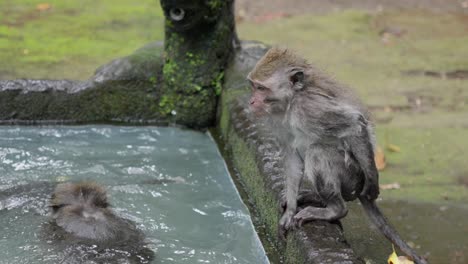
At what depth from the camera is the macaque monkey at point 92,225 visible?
4.98 meters

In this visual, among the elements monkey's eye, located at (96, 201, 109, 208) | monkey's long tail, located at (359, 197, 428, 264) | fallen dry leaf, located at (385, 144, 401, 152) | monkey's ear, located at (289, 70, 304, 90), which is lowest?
fallen dry leaf, located at (385, 144, 401, 152)

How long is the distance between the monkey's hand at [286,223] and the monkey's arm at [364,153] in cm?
48

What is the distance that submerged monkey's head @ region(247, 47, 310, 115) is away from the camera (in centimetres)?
480

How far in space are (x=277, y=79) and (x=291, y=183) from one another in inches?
24.5

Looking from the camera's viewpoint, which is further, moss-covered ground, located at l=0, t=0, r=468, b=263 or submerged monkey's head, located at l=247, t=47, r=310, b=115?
moss-covered ground, located at l=0, t=0, r=468, b=263

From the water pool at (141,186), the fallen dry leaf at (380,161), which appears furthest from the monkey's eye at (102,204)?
the fallen dry leaf at (380,161)

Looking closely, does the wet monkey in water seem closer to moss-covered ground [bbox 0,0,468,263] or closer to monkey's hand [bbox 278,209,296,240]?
monkey's hand [bbox 278,209,296,240]

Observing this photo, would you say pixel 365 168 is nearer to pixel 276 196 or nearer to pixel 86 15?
pixel 276 196

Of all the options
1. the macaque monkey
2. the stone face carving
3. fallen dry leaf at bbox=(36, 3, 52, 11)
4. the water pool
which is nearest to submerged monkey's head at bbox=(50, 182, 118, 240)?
the macaque monkey

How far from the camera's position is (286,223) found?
4.89 metres

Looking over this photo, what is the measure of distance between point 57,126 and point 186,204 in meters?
1.91

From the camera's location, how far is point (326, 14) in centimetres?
1184

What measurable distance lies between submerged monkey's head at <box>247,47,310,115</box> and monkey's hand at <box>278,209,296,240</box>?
0.60 m

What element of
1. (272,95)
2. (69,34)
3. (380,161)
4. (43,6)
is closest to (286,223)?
(272,95)
